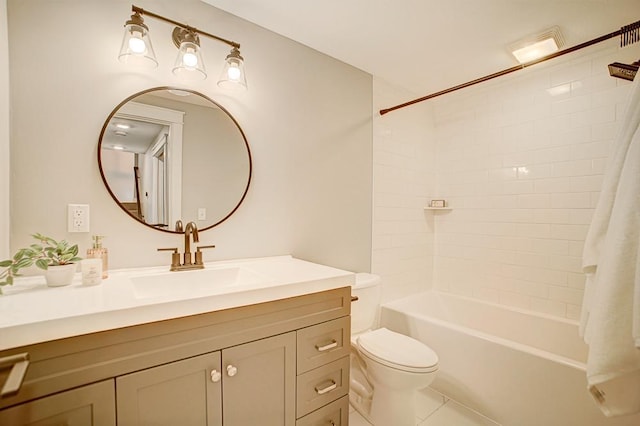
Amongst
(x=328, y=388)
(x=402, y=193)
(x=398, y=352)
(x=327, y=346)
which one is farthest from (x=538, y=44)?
(x=328, y=388)

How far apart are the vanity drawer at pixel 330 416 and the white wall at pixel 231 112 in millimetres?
871

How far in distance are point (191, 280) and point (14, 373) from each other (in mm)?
791

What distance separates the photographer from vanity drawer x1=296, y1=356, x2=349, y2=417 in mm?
1168

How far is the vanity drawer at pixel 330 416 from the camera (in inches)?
46.9

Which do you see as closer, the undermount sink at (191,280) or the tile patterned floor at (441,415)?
the undermount sink at (191,280)

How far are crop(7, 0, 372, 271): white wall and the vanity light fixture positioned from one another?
59mm

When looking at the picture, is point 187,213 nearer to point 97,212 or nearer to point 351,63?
point 97,212

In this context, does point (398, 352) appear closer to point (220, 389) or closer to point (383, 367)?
point (383, 367)

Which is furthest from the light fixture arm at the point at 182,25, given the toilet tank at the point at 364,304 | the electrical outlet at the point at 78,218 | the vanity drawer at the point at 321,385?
the vanity drawer at the point at 321,385

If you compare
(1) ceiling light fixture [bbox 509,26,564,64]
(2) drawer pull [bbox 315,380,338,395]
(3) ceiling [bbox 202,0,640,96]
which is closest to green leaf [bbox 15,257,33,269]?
(2) drawer pull [bbox 315,380,338,395]

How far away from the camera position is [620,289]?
96 centimetres

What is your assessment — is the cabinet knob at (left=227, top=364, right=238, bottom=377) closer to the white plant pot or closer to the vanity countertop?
the vanity countertop

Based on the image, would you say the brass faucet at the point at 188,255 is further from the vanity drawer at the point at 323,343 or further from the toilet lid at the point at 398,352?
the toilet lid at the point at 398,352

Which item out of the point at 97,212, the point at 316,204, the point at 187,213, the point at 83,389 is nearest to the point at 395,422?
the point at 316,204
